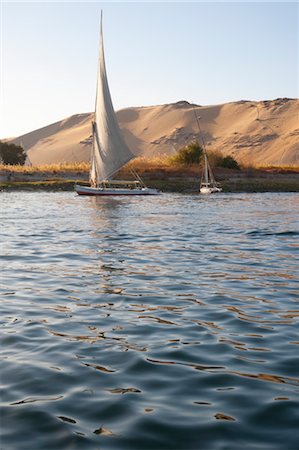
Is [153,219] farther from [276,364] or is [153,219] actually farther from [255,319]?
[276,364]

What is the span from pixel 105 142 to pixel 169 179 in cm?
1664

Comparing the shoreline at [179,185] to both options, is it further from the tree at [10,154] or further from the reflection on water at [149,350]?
the reflection on water at [149,350]

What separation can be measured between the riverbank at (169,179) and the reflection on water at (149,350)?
143ft

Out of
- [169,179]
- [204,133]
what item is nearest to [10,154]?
[169,179]

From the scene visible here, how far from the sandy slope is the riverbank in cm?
5422

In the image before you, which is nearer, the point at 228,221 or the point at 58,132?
the point at 228,221

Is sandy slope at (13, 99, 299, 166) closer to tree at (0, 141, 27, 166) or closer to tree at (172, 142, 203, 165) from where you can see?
tree at (172, 142, 203, 165)

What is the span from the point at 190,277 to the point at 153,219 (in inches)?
609

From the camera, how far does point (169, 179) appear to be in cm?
6456

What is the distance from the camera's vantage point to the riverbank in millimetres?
58656

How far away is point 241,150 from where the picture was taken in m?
132

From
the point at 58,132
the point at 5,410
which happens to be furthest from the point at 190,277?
the point at 58,132

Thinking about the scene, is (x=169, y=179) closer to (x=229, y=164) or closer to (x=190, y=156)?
(x=190, y=156)

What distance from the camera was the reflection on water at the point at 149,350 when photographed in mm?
4848
